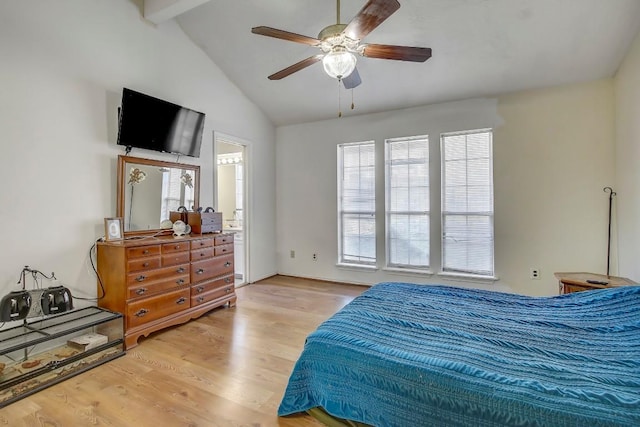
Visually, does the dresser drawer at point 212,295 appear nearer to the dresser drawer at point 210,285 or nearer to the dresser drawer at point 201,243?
the dresser drawer at point 210,285

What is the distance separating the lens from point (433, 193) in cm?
418

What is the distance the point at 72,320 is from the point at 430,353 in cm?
278

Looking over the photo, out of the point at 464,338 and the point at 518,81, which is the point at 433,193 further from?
the point at 464,338

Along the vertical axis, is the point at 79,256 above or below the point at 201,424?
above

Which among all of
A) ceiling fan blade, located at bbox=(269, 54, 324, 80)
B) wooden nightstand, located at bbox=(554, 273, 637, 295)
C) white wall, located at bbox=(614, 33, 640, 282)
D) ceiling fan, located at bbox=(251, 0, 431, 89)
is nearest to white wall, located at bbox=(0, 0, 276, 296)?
ceiling fan blade, located at bbox=(269, 54, 324, 80)

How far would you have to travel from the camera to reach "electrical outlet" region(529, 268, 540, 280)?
3.66m

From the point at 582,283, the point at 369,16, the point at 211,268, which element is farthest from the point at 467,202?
the point at 211,268

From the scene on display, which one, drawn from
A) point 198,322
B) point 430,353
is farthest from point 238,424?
point 198,322

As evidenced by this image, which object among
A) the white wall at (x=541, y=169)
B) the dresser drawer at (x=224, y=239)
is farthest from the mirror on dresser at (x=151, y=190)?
the white wall at (x=541, y=169)

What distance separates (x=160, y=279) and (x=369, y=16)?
9.14 ft

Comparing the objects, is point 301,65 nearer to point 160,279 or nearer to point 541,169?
point 160,279

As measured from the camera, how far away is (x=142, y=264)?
2.75m

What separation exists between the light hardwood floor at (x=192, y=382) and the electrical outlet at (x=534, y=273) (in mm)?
2561

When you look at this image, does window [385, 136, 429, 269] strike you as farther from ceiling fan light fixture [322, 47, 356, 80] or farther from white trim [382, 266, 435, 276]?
ceiling fan light fixture [322, 47, 356, 80]
